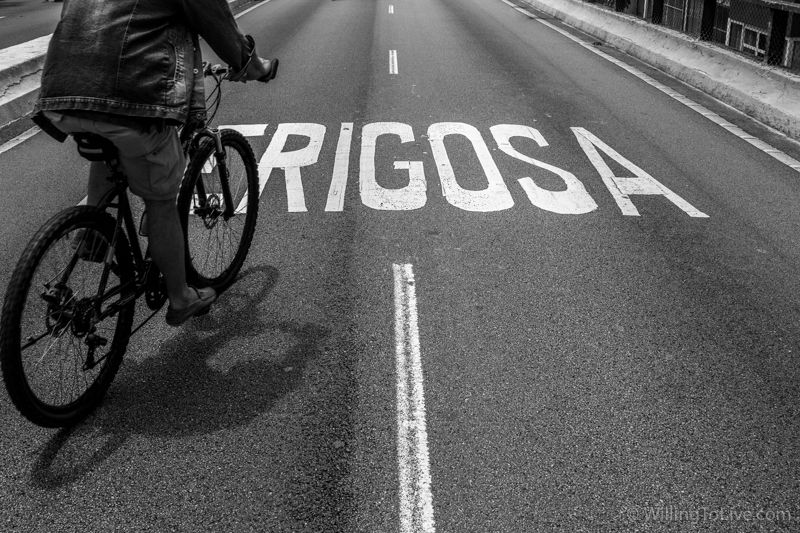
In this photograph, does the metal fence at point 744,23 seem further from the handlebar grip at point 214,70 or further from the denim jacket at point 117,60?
the denim jacket at point 117,60

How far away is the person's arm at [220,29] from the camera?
3785mm

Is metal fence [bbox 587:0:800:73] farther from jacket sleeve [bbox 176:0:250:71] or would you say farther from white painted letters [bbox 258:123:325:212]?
jacket sleeve [bbox 176:0:250:71]

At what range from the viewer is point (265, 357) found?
446 centimetres

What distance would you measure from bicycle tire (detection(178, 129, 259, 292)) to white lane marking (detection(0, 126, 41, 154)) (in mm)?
4532

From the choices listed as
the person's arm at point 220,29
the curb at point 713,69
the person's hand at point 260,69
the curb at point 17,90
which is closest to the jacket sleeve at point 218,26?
the person's arm at point 220,29

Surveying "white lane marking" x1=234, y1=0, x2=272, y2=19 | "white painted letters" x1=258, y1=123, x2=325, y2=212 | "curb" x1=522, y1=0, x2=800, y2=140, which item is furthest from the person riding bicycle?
"white lane marking" x1=234, y1=0, x2=272, y2=19

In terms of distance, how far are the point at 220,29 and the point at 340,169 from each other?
12.9 feet

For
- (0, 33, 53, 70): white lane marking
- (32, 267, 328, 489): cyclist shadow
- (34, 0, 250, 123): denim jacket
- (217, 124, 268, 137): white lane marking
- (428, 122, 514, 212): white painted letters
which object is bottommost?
(32, 267, 328, 489): cyclist shadow

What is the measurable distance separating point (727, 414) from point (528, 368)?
1011 millimetres

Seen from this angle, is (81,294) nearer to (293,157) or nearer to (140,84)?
(140,84)

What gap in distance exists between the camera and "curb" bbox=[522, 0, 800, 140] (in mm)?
9414

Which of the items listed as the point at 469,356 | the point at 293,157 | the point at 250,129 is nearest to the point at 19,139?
the point at 250,129

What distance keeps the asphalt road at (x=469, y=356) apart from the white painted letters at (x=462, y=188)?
0.04 metres

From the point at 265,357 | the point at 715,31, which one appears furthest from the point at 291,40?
the point at 265,357
